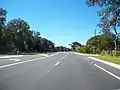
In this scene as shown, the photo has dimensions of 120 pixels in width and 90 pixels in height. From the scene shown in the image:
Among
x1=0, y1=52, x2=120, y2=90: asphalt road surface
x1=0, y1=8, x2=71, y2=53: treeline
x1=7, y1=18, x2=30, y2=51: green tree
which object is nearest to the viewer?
x1=0, y1=52, x2=120, y2=90: asphalt road surface

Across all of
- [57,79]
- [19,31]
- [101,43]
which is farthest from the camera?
[19,31]

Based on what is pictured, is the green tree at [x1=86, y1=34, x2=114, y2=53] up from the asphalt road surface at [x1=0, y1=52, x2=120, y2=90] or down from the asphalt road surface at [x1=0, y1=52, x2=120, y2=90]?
up

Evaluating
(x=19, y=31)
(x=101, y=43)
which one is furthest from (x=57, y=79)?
(x=19, y=31)

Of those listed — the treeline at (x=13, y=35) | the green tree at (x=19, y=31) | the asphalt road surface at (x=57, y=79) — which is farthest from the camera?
the green tree at (x=19, y=31)

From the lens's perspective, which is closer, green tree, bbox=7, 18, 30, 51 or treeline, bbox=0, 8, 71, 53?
treeline, bbox=0, 8, 71, 53

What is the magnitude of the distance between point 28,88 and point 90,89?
8.45 feet

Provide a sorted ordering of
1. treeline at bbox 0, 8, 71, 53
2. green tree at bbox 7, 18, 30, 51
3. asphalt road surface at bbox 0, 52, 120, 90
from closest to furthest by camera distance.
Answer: asphalt road surface at bbox 0, 52, 120, 90 → treeline at bbox 0, 8, 71, 53 → green tree at bbox 7, 18, 30, 51

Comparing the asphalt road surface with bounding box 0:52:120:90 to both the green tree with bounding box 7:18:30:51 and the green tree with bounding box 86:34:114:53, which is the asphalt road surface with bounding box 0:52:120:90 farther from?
the green tree with bounding box 7:18:30:51

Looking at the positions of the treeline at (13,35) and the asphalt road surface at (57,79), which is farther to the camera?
the treeline at (13,35)

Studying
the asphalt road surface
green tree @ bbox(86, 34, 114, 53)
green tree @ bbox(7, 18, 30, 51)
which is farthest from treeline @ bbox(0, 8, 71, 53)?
the asphalt road surface

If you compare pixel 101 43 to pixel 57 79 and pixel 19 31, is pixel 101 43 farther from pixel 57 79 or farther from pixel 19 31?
pixel 57 79

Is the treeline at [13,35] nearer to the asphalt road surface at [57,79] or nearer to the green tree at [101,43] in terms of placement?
the green tree at [101,43]

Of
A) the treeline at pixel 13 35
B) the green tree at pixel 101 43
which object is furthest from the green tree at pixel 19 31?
the green tree at pixel 101 43

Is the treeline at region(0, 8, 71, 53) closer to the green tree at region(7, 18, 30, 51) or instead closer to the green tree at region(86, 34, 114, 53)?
the green tree at region(7, 18, 30, 51)
